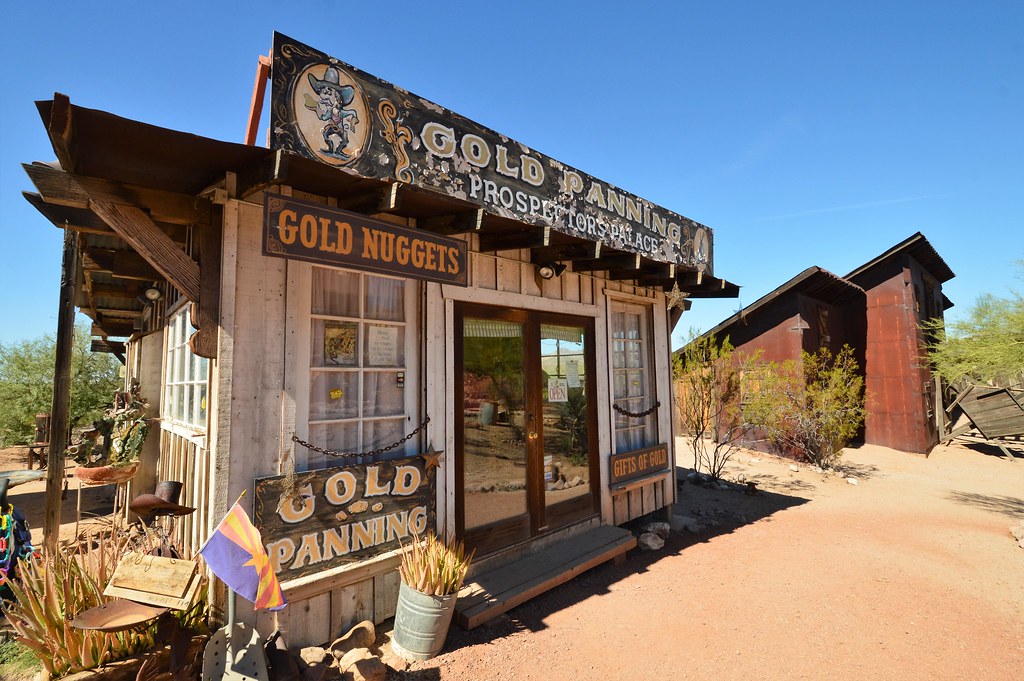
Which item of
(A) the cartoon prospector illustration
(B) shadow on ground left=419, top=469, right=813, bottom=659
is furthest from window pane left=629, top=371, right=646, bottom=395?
(A) the cartoon prospector illustration

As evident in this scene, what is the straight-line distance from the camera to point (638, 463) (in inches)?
245

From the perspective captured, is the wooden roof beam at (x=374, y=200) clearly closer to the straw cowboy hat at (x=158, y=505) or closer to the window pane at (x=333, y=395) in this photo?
the window pane at (x=333, y=395)

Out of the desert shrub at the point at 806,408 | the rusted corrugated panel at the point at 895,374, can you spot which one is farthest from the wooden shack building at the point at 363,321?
the rusted corrugated panel at the point at 895,374

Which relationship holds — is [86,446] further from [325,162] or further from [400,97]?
[400,97]

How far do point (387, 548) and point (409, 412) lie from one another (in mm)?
1034

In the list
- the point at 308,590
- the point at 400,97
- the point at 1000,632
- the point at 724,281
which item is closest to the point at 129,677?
the point at 308,590

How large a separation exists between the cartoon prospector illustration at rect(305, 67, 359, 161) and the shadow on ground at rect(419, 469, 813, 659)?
3480 mm

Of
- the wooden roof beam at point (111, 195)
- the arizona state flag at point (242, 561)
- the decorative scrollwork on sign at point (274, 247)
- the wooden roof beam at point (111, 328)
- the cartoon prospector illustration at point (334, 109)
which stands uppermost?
the cartoon prospector illustration at point (334, 109)

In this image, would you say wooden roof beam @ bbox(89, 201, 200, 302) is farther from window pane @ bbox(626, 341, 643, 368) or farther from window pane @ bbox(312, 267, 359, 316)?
window pane @ bbox(626, 341, 643, 368)

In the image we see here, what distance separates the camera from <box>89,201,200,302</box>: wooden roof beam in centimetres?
283

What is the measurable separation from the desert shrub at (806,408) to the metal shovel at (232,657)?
9705 mm

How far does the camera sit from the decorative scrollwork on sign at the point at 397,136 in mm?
3506

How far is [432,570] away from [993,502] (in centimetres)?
1058

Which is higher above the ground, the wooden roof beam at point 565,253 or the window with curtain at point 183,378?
the wooden roof beam at point 565,253
